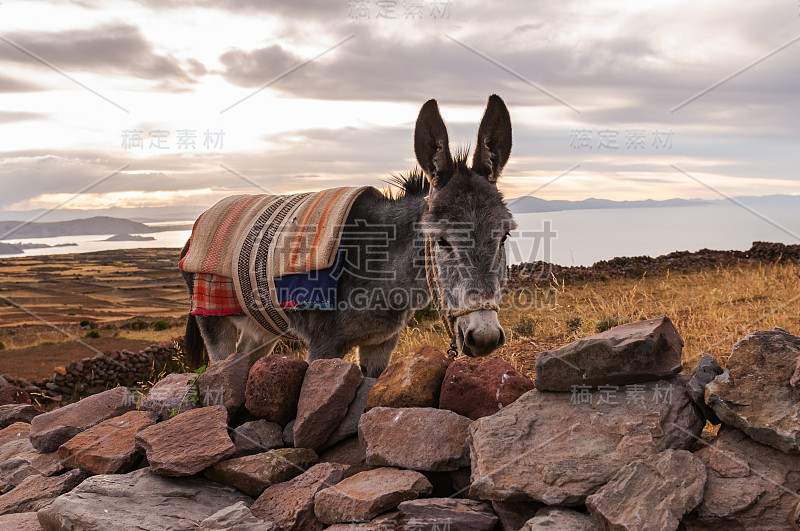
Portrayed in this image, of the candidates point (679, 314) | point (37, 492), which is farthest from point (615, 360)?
point (679, 314)

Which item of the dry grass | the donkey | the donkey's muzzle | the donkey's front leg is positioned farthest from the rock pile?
the dry grass

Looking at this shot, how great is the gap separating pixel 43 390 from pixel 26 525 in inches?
282

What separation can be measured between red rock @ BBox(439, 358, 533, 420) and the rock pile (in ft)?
0.03

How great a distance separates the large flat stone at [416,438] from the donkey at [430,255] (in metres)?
0.57

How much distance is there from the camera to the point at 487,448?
3.62 metres

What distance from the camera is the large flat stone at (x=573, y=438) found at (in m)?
3.37

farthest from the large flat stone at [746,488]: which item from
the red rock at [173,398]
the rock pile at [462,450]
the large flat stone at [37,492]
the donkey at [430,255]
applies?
the large flat stone at [37,492]

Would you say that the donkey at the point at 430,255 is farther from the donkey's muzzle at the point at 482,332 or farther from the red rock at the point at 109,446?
the red rock at the point at 109,446

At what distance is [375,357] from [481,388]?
6.79 ft

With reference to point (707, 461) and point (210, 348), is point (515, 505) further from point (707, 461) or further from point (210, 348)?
point (210, 348)

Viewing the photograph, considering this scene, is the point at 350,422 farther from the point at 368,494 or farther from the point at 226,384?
the point at 226,384

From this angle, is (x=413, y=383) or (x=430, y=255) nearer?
(x=413, y=383)

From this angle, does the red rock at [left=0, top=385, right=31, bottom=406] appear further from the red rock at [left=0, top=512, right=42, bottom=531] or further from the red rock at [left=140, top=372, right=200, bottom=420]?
the red rock at [left=0, top=512, right=42, bottom=531]

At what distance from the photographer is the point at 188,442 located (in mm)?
4559
